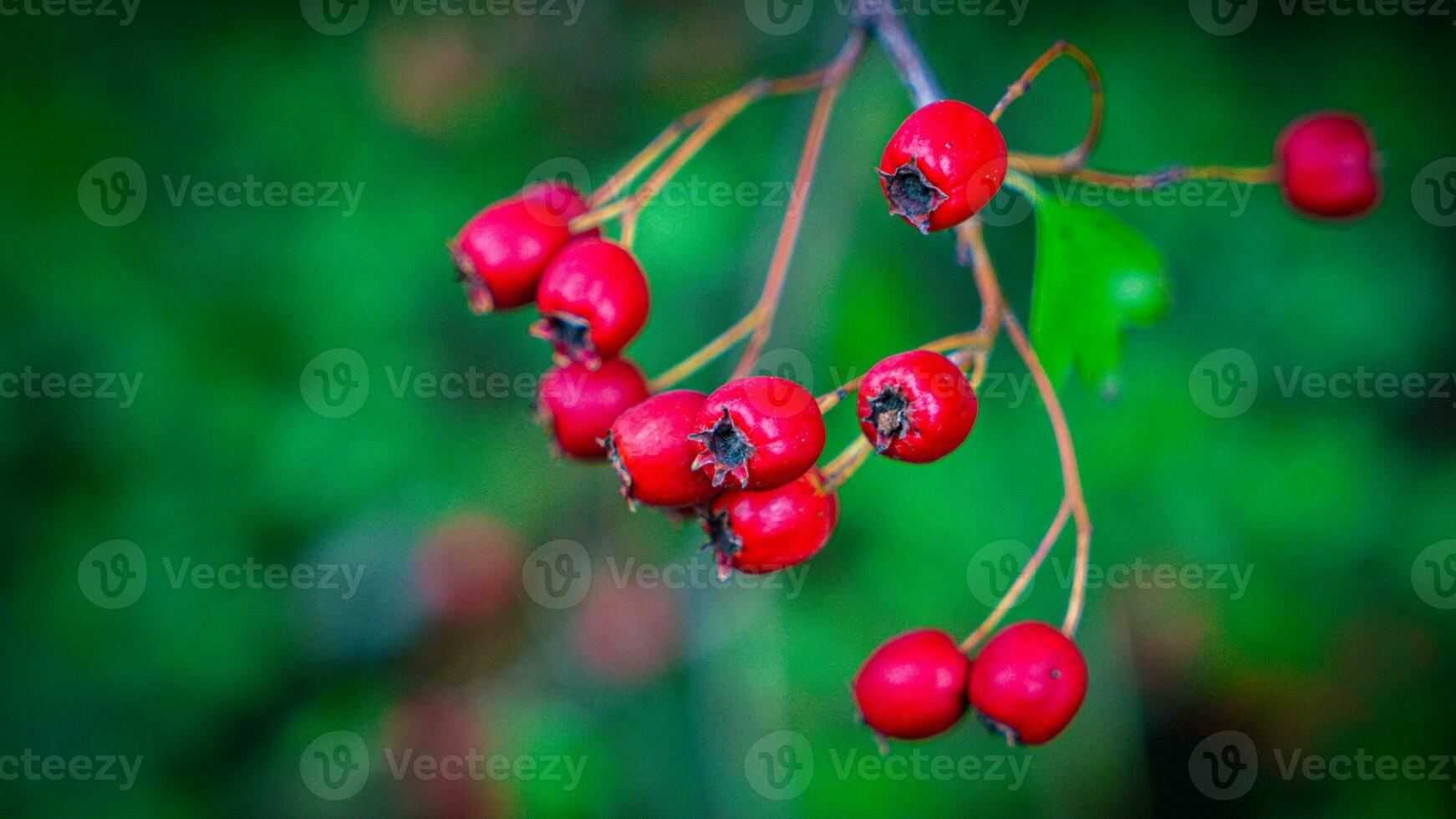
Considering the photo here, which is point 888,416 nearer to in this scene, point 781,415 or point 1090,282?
point 781,415

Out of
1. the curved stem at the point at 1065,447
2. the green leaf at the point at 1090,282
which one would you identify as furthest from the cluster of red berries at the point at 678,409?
the green leaf at the point at 1090,282

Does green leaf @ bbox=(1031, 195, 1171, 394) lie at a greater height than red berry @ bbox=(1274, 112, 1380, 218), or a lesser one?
lesser

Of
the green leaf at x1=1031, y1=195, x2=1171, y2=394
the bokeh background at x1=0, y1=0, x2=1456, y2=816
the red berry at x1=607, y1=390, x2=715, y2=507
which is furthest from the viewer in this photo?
the bokeh background at x1=0, y1=0, x2=1456, y2=816

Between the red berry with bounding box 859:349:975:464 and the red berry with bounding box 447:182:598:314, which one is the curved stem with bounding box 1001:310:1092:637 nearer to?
the red berry with bounding box 859:349:975:464

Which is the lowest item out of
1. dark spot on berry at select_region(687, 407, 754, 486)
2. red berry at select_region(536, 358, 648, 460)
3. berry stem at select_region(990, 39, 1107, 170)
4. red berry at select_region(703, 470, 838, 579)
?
red berry at select_region(703, 470, 838, 579)

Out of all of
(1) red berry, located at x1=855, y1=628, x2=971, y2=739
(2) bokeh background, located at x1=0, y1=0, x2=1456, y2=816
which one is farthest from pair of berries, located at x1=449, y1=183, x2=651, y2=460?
(2) bokeh background, located at x1=0, y1=0, x2=1456, y2=816

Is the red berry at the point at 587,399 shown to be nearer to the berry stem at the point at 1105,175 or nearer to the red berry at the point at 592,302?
the red berry at the point at 592,302

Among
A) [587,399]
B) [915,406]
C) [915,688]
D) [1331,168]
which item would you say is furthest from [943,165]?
[1331,168]
